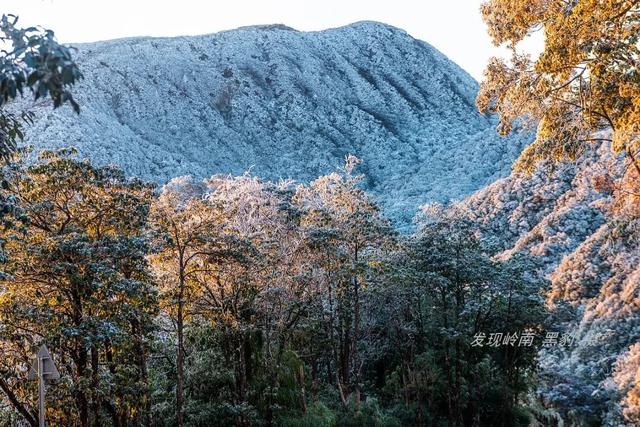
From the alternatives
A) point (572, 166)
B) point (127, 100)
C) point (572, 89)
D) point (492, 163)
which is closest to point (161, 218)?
point (572, 89)

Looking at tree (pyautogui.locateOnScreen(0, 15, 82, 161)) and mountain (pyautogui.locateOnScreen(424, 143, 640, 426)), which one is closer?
tree (pyautogui.locateOnScreen(0, 15, 82, 161))

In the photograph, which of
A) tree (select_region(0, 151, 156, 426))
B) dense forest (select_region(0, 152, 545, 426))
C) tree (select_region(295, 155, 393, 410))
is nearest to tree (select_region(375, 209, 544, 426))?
dense forest (select_region(0, 152, 545, 426))

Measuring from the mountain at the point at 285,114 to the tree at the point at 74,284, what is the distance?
3269 centimetres

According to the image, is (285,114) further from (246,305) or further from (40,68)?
(40,68)

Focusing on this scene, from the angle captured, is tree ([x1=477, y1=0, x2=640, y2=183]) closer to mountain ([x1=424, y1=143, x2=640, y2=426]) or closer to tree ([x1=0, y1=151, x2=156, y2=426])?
tree ([x1=0, y1=151, x2=156, y2=426])

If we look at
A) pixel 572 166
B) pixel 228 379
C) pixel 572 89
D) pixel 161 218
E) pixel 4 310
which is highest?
pixel 572 166

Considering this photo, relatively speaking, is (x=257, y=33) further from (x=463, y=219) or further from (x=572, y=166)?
(x=463, y=219)

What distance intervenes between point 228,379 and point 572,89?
36.6 feet

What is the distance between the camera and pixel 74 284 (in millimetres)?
10133

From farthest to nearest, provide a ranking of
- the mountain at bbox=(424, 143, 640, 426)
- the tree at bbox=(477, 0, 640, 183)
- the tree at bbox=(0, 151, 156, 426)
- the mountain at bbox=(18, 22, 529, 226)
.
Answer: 1. the mountain at bbox=(18, 22, 529, 226)
2. the mountain at bbox=(424, 143, 640, 426)
3. the tree at bbox=(0, 151, 156, 426)
4. the tree at bbox=(477, 0, 640, 183)

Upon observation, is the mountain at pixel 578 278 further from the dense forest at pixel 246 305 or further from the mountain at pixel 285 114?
the mountain at pixel 285 114

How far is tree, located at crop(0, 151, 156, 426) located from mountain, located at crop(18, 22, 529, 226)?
1287 inches

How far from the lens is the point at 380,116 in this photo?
6938 cm

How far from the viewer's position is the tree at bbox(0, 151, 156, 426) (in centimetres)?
991
